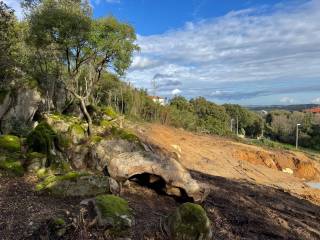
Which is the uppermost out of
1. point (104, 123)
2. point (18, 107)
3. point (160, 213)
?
point (18, 107)

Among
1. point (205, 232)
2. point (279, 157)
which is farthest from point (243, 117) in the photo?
point (205, 232)

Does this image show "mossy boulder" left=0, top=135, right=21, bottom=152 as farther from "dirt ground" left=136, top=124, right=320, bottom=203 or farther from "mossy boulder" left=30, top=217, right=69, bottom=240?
"dirt ground" left=136, top=124, right=320, bottom=203

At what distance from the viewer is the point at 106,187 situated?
875 cm

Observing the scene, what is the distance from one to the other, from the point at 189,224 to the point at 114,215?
138 centimetres

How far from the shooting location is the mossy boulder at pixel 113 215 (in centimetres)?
677

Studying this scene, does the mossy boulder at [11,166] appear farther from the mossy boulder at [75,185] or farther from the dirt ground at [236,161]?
the dirt ground at [236,161]

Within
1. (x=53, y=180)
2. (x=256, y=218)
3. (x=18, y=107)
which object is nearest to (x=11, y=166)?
(x=53, y=180)

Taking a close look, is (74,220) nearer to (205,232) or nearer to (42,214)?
(42,214)

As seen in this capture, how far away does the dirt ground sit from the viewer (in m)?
25.7

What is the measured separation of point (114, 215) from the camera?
6977 millimetres

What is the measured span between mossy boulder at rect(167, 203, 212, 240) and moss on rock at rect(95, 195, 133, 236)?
0.80m

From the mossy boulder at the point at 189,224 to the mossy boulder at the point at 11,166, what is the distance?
4.60 metres

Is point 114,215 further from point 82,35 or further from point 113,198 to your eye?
point 82,35

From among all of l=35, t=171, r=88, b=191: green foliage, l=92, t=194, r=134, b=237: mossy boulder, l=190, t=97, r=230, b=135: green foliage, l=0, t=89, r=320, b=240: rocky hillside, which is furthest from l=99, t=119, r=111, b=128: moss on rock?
l=190, t=97, r=230, b=135: green foliage
